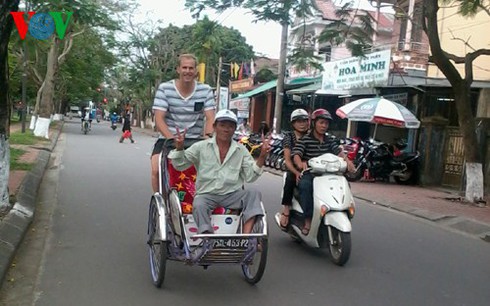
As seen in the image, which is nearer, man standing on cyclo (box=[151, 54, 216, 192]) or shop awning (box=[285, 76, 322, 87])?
man standing on cyclo (box=[151, 54, 216, 192])

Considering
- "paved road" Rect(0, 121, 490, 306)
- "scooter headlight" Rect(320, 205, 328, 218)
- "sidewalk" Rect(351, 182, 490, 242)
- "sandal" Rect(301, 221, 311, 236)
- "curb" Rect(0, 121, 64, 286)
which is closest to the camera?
"paved road" Rect(0, 121, 490, 306)

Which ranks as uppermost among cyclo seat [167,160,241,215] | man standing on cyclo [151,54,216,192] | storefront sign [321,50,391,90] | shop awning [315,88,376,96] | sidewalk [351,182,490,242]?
storefront sign [321,50,391,90]

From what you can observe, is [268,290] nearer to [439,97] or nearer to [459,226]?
[459,226]

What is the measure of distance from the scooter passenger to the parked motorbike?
28.2ft

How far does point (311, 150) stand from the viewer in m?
6.28

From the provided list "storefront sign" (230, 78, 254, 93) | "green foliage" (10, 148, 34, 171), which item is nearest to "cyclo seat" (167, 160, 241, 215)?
"green foliage" (10, 148, 34, 171)

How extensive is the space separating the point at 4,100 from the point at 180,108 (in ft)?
9.28

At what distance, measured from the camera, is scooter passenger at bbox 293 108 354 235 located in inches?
238

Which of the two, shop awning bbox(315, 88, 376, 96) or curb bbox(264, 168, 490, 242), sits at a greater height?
shop awning bbox(315, 88, 376, 96)

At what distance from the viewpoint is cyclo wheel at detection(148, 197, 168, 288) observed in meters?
4.33

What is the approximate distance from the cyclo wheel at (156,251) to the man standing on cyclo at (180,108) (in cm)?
49

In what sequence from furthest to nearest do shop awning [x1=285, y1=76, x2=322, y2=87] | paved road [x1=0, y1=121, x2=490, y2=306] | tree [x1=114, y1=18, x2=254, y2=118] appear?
tree [x1=114, y1=18, x2=254, y2=118] → shop awning [x1=285, y1=76, x2=322, y2=87] → paved road [x1=0, y1=121, x2=490, y2=306]

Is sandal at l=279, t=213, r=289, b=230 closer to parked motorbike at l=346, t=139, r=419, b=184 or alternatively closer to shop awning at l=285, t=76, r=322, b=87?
parked motorbike at l=346, t=139, r=419, b=184

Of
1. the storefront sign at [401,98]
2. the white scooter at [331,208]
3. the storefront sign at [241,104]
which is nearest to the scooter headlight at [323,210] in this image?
the white scooter at [331,208]
